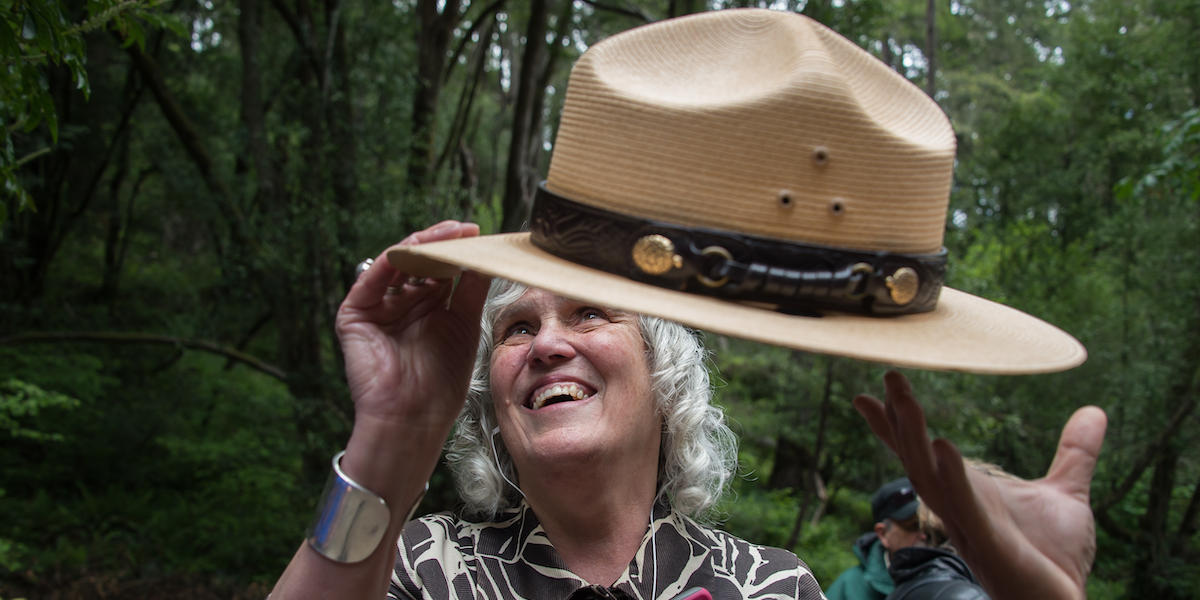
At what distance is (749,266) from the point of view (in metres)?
1.12

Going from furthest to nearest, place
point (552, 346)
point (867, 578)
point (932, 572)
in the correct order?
point (867, 578), point (932, 572), point (552, 346)

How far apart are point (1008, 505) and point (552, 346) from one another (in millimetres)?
871

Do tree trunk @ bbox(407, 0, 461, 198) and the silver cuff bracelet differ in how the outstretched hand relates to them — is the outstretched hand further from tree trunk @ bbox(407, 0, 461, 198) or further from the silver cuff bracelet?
tree trunk @ bbox(407, 0, 461, 198)

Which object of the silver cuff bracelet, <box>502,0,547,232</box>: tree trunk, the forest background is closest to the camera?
the silver cuff bracelet

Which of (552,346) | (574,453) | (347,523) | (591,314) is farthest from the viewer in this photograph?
(591,314)

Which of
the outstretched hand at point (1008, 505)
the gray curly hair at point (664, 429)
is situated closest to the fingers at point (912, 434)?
the outstretched hand at point (1008, 505)

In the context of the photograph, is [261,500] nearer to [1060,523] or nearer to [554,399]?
[554,399]

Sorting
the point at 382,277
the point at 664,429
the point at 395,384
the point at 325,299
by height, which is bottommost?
the point at 325,299

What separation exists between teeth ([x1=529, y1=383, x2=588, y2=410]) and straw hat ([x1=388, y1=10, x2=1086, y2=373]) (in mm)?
534

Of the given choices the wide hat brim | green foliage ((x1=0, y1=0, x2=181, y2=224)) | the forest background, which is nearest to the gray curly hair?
the wide hat brim

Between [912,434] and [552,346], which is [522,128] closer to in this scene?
[552,346]

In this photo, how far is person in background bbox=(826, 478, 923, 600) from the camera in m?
3.57

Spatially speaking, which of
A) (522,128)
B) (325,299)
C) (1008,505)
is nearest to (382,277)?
(1008,505)

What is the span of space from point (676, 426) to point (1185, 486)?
9532 millimetres
